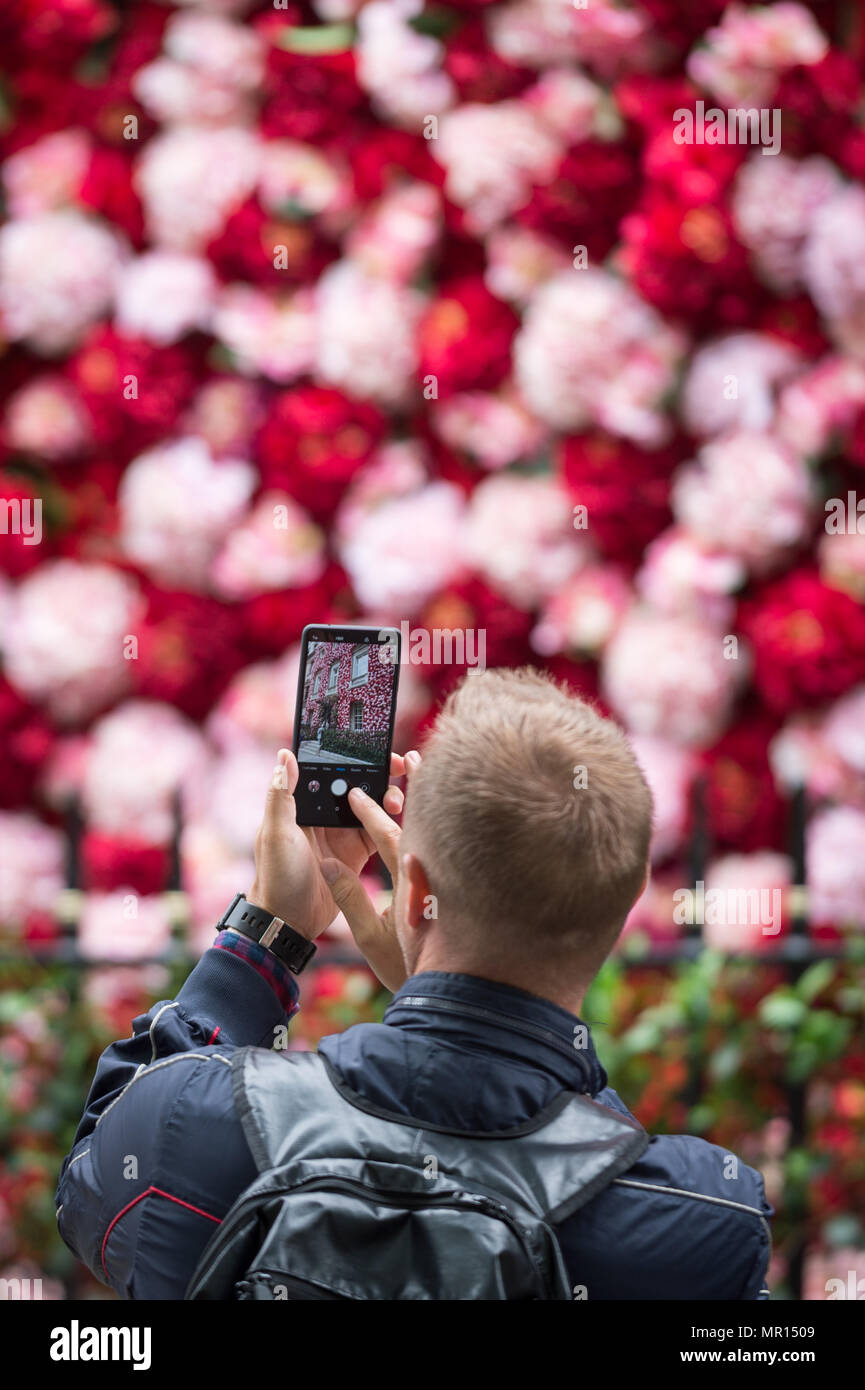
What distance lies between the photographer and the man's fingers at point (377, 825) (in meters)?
0.98

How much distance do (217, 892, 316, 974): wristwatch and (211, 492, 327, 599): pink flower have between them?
156 cm

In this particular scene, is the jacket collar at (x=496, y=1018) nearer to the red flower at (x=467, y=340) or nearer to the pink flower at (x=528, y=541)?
the pink flower at (x=528, y=541)

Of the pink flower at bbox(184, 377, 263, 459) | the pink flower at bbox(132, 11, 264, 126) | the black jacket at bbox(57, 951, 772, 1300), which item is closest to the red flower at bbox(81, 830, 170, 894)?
the pink flower at bbox(184, 377, 263, 459)

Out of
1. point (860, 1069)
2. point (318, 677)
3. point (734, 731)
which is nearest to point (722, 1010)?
point (860, 1069)

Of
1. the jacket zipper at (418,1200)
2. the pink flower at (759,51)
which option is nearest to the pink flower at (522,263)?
the pink flower at (759,51)

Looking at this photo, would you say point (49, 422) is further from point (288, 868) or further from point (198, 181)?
point (288, 868)

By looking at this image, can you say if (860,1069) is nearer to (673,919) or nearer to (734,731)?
(673,919)

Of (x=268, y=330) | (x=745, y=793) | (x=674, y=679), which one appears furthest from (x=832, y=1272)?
(x=268, y=330)

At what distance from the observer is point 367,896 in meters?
1.01

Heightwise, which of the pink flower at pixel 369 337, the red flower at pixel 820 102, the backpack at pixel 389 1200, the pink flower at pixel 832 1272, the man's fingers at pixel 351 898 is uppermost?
the red flower at pixel 820 102

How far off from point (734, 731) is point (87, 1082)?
3.70 ft

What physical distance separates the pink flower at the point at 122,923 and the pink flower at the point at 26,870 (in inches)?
3.9

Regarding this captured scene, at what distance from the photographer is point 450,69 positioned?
242 cm

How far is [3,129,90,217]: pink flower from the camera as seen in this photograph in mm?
2543
